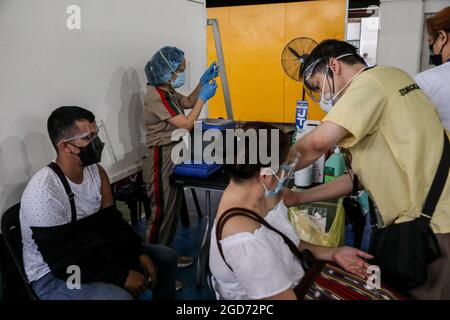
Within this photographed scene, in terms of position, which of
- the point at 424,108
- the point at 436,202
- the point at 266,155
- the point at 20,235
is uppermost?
the point at 424,108

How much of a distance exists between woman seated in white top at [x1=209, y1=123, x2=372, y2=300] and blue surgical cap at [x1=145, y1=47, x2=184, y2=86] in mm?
1244

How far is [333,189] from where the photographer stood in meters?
1.61

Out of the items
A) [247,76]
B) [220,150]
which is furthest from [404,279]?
[247,76]

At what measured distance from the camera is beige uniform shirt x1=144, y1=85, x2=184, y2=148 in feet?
7.71

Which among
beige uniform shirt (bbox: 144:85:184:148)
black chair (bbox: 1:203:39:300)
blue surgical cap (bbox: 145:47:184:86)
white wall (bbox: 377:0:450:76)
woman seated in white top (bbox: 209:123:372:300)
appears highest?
white wall (bbox: 377:0:450:76)

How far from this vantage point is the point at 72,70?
81.5 inches

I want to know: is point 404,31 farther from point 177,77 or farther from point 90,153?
point 90,153

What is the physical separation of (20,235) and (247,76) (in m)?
4.63

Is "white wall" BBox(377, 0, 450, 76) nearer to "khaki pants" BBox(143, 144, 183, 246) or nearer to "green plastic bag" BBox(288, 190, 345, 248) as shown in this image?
"green plastic bag" BBox(288, 190, 345, 248)

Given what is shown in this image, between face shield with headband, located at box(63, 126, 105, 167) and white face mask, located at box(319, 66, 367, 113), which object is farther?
face shield with headband, located at box(63, 126, 105, 167)

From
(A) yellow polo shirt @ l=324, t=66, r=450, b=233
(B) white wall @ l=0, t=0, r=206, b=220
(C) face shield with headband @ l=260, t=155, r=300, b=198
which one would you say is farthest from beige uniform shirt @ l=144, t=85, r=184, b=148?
(A) yellow polo shirt @ l=324, t=66, r=450, b=233

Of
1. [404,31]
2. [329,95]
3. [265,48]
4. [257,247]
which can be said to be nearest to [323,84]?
[329,95]

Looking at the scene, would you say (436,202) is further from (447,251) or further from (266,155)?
(266,155)

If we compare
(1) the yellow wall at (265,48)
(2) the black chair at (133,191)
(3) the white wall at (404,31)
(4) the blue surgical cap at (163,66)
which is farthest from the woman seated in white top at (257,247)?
(1) the yellow wall at (265,48)
